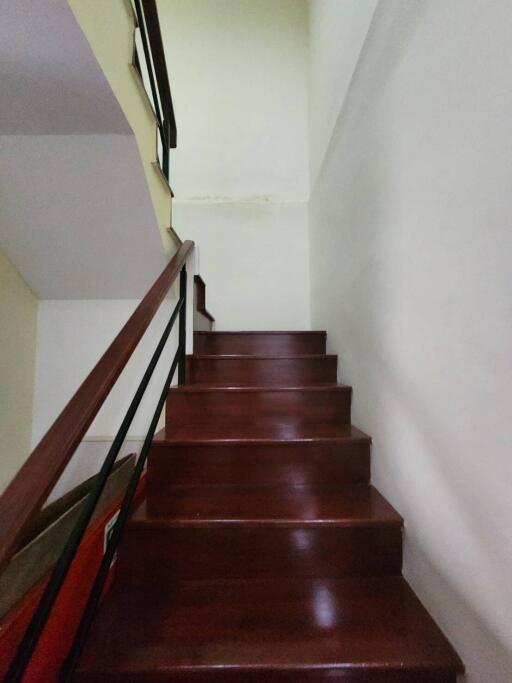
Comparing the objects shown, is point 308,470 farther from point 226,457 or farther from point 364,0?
point 364,0

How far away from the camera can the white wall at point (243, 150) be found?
2992mm

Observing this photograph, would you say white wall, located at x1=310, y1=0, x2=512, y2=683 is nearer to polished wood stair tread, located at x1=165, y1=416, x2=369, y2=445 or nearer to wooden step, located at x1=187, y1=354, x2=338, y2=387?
polished wood stair tread, located at x1=165, y1=416, x2=369, y2=445

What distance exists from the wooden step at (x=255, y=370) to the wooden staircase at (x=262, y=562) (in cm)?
28

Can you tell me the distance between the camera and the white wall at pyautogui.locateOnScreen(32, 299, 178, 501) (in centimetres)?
205

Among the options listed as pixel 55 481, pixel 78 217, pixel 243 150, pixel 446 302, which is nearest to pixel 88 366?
pixel 78 217

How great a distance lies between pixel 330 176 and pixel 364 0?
0.82m

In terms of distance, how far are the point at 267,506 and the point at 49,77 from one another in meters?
1.70

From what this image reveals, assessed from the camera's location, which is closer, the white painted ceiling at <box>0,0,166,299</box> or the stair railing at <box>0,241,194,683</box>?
the stair railing at <box>0,241,194,683</box>

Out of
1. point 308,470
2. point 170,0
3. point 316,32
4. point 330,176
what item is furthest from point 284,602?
point 170,0

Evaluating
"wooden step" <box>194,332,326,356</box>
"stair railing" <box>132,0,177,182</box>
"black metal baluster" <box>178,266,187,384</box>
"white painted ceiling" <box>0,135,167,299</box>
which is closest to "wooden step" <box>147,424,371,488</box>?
"black metal baluster" <box>178,266,187,384</box>

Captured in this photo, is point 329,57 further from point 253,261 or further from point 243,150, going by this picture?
point 253,261

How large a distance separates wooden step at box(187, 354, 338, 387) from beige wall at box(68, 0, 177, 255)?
0.81 m

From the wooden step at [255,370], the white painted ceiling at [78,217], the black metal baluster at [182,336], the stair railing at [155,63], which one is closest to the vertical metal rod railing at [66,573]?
the black metal baluster at [182,336]

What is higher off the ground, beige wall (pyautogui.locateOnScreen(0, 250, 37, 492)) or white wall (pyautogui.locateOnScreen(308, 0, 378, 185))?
white wall (pyautogui.locateOnScreen(308, 0, 378, 185))
